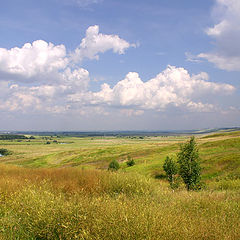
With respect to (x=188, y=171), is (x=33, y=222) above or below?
above

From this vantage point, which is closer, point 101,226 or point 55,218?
point 101,226

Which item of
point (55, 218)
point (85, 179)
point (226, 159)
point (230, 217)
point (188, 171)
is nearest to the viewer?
point (55, 218)

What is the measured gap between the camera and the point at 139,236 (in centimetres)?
459

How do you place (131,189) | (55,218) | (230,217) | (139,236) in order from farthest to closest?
(131,189) → (230,217) → (55,218) → (139,236)

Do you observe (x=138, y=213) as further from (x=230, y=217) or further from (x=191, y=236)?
(x=230, y=217)

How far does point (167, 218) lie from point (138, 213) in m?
0.77

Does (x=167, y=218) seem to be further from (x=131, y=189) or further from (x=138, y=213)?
(x=131, y=189)

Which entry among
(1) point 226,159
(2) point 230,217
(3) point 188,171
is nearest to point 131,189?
(2) point 230,217

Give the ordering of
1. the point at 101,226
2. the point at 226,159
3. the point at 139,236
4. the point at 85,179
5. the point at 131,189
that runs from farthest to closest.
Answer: the point at 226,159
the point at 85,179
the point at 131,189
the point at 101,226
the point at 139,236

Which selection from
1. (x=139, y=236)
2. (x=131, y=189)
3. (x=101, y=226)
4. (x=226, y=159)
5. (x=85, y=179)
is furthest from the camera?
(x=226, y=159)

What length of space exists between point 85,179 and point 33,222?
5.87 m

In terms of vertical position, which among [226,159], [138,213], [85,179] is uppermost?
[138,213]

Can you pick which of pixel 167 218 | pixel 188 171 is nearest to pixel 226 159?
pixel 188 171

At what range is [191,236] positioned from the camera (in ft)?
15.7
